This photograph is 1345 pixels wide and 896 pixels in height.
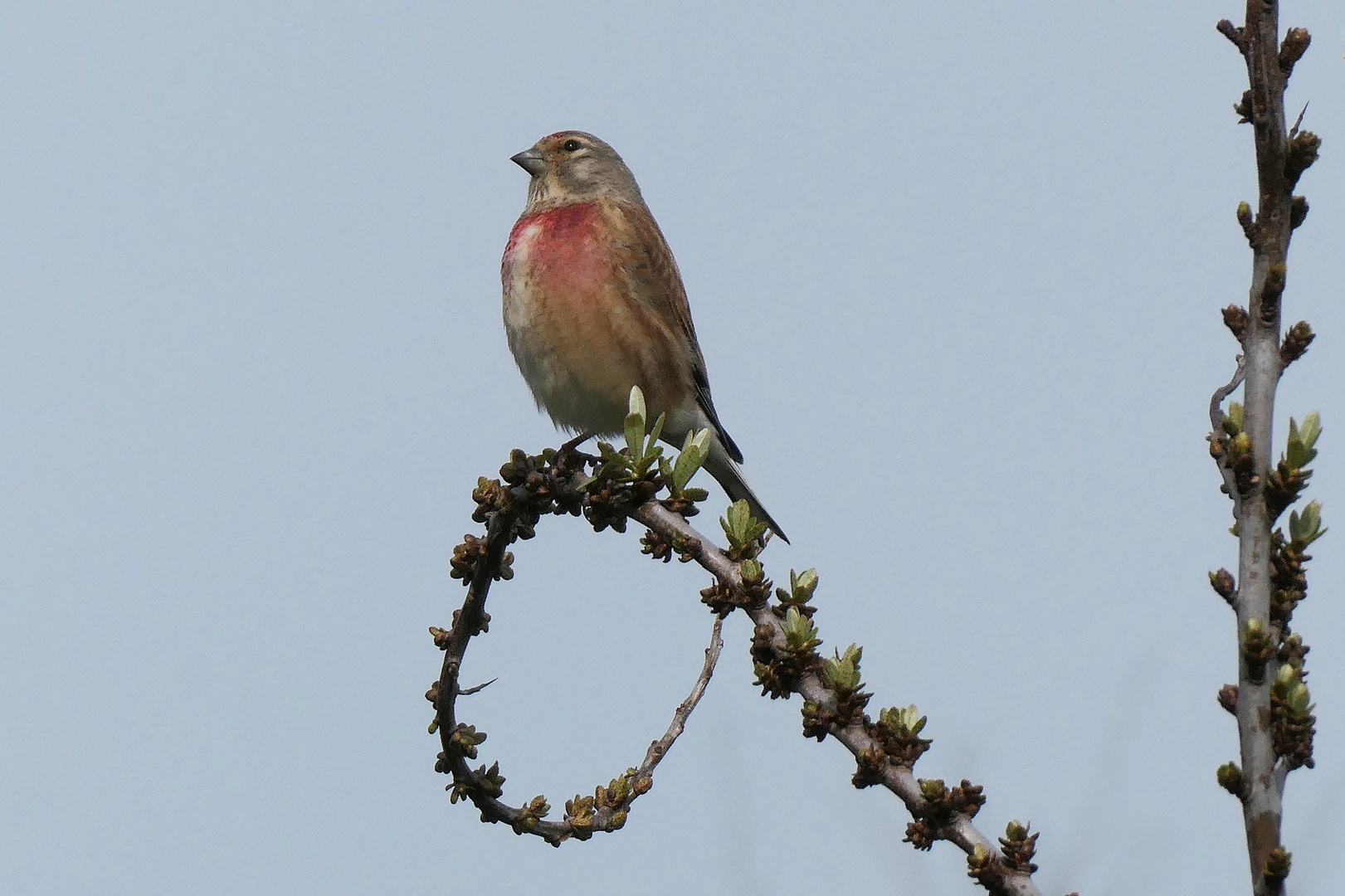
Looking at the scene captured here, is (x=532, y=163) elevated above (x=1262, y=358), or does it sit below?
above

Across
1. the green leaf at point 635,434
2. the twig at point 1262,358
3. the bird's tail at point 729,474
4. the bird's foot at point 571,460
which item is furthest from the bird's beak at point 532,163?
the twig at point 1262,358

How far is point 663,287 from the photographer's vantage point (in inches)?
229

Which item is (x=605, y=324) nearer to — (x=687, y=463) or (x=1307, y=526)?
(x=687, y=463)

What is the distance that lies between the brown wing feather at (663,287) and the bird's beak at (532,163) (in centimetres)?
55

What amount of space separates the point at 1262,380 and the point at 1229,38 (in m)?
0.53

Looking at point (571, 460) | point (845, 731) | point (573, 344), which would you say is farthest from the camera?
point (573, 344)

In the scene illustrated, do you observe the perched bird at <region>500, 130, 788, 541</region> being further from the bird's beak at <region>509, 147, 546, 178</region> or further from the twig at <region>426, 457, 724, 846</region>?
the twig at <region>426, 457, 724, 846</region>

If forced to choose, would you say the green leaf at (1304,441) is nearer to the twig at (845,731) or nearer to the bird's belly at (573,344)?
the twig at (845,731)

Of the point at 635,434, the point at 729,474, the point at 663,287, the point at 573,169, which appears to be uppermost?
the point at 573,169

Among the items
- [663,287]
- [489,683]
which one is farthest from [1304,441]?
[663,287]

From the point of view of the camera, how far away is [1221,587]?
215 cm

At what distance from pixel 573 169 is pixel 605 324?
126 cm

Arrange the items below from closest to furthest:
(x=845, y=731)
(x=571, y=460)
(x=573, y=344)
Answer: (x=845, y=731)
(x=571, y=460)
(x=573, y=344)

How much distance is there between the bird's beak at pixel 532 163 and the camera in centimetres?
650
